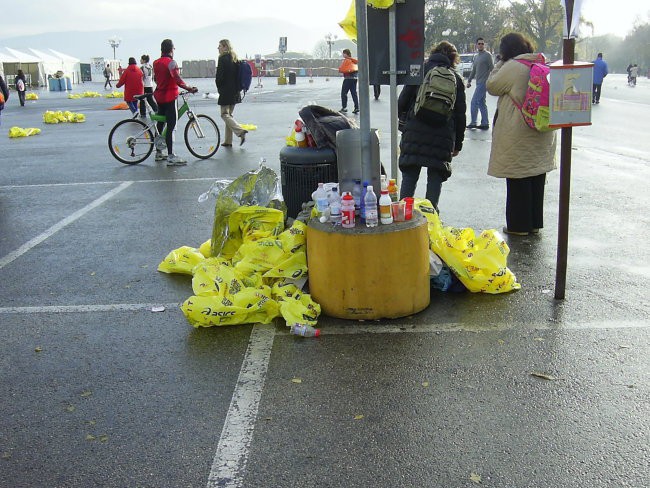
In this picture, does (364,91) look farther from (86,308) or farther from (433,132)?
(86,308)

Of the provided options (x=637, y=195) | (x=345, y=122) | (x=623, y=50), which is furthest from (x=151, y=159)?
(x=623, y=50)

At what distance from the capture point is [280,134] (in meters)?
15.9

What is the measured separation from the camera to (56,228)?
7426 mm

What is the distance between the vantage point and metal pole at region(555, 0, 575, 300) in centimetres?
425

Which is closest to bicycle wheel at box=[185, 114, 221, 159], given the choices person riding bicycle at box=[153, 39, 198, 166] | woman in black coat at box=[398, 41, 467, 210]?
person riding bicycle at box=[153, 39, 198, 166]

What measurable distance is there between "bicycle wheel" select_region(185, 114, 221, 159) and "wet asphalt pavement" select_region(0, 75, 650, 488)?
18.3 ft

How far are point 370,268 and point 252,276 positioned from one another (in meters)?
1.02

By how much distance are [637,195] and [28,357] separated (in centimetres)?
711

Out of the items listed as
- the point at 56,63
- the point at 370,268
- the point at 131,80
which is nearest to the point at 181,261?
the point at 370,268

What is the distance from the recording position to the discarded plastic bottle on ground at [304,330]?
425 centimetres

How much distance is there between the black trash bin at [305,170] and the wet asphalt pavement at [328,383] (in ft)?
4.11

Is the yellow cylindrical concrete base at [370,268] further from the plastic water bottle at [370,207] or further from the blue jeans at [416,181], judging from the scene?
the blue jeans at [416,181]

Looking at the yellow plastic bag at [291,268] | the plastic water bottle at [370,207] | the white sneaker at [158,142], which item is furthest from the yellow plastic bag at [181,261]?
the white sneaker at [158,142]

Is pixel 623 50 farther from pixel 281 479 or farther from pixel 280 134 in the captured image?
pixel 281 479
